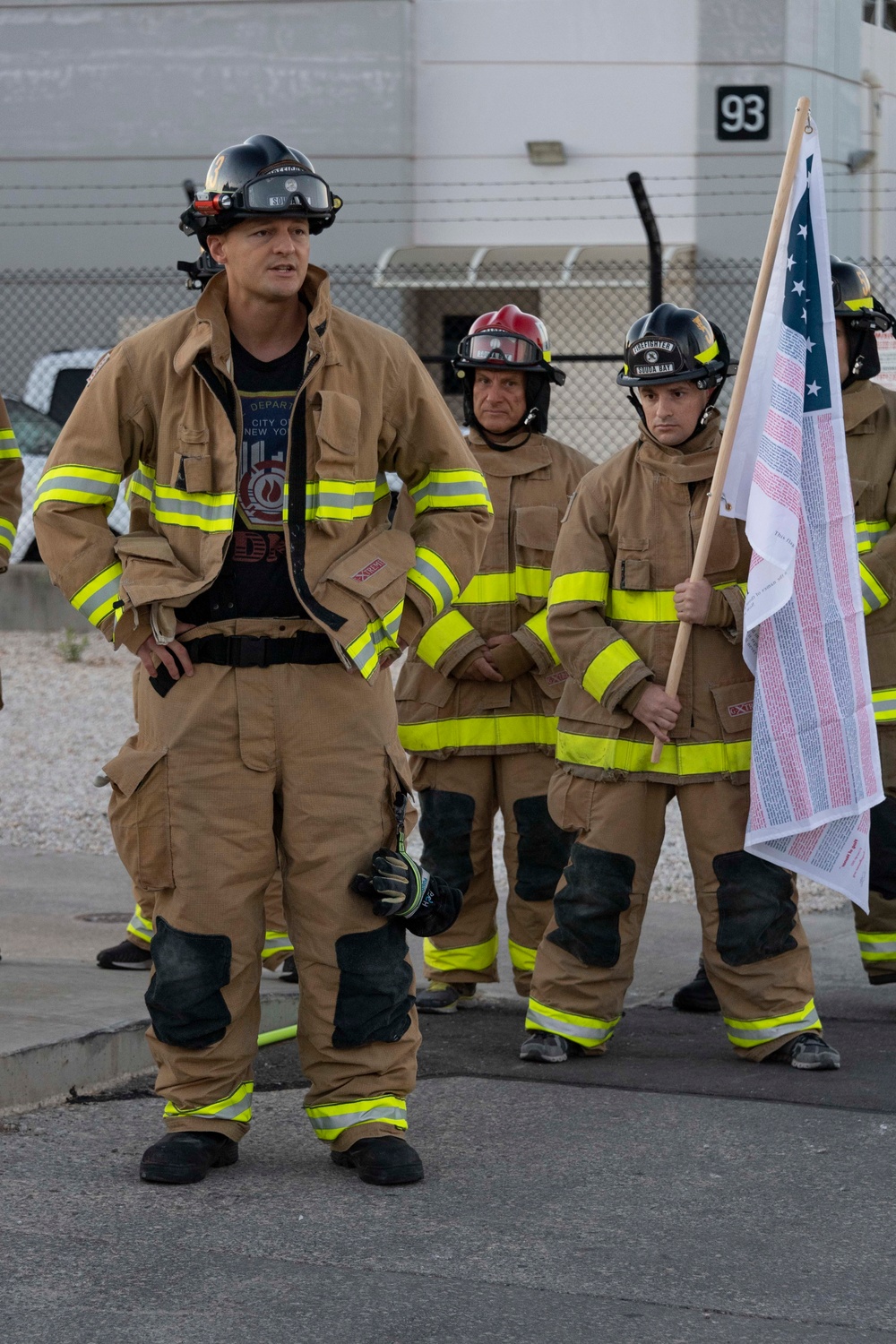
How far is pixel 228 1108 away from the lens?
4.41m

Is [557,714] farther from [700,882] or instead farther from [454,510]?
[454,510]

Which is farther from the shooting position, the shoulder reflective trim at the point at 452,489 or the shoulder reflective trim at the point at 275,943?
the shoulder reflective trim at the point at 275,943

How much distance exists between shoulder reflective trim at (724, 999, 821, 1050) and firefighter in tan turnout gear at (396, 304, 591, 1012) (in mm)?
973

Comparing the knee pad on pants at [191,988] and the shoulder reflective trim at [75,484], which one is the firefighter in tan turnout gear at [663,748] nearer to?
the knee pad on pants at [191,988]

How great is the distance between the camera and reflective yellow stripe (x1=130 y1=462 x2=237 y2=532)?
14.1 ft

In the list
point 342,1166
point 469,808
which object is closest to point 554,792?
point 469,808

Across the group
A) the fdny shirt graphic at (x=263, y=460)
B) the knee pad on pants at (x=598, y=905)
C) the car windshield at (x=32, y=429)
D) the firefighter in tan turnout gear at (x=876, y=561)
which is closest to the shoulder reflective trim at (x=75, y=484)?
the fdny shirt graphic at (x=263, y=460)

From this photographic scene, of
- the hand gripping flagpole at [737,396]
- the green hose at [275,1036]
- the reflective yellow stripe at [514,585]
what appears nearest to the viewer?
the hand gripping flagpole at [737,396]

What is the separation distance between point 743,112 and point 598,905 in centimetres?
1712

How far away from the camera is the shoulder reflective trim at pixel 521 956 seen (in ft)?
20.6

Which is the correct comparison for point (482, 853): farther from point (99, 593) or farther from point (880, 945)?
point (99, 593)

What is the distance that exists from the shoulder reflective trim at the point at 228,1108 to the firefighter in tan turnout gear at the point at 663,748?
1251mm

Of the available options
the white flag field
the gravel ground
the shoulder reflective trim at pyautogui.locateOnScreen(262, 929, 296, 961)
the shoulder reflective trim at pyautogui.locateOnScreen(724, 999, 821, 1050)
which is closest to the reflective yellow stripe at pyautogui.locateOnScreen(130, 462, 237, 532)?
the white flag field

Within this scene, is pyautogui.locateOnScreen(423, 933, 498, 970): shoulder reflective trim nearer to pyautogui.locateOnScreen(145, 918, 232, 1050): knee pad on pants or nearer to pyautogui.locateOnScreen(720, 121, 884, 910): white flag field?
pyautogui.locateOnScreen(720, 121, 884, 910): white flag field
